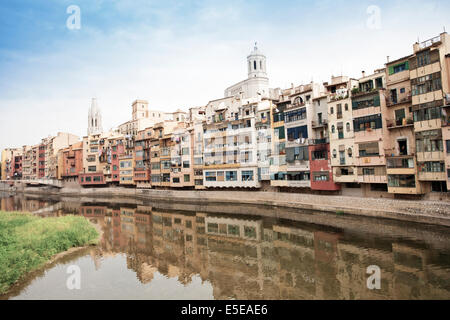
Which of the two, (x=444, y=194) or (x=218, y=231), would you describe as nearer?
(x=444, y=194)

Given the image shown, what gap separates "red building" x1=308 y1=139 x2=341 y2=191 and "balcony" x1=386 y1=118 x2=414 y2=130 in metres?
7.40

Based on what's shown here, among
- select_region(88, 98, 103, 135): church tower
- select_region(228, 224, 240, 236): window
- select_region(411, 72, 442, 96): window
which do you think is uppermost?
select_region(88, 98, 103, 135): church tower

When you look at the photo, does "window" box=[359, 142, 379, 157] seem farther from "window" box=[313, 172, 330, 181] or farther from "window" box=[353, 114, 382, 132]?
"window" box=[313, 172, 330, 181]

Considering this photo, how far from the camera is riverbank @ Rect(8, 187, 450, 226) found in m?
25.9

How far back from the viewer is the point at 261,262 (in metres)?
20.2

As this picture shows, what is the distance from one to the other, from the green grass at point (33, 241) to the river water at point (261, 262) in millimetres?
917

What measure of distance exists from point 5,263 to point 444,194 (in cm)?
3376

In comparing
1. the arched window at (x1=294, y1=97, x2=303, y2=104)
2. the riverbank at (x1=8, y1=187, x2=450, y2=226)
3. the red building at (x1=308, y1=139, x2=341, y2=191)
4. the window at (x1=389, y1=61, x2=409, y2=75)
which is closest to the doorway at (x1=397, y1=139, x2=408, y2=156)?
the riverbank at (x1=8, y1=187, x2=450, y2=226)

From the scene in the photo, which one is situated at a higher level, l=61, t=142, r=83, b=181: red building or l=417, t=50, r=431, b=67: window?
l=417, t=50, r=431, b=67: window

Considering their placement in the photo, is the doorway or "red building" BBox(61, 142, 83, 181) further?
"red building" BBox(61, 142, 83, 181)

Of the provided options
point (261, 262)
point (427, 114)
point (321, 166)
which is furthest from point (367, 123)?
point (261, 262)

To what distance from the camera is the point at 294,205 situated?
3825cm
